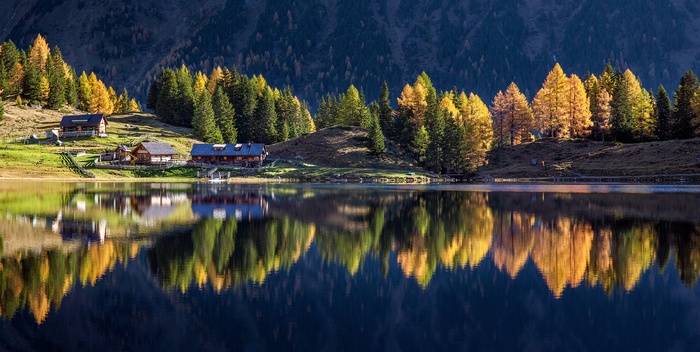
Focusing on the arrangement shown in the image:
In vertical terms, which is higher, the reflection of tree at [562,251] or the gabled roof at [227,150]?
the gabled roof at [227,150]

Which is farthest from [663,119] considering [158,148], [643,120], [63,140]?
[63,140]

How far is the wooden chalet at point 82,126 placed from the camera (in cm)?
13288

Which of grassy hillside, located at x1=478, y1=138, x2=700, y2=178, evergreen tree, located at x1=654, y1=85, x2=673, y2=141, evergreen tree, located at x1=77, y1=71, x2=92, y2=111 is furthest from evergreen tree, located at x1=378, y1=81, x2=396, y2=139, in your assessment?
evergreen tree, located at x1=77, y1=71, x2=92, y2=111

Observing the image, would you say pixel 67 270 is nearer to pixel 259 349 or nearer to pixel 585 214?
pixel 259 349

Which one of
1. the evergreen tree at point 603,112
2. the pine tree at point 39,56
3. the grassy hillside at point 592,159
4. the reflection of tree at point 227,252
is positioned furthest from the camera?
the pine tree at point 39,56

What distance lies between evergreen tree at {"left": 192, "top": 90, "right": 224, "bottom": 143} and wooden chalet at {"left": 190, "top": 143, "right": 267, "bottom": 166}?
1117 cm

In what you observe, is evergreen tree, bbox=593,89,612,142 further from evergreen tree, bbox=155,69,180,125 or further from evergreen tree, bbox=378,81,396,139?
evergreen tree, bbox=155,69,180,125

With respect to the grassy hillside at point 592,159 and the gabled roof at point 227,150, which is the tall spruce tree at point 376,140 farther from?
the gabled roof at point 227,150

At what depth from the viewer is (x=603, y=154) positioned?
353ft

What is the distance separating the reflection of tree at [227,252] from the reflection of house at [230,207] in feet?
19.1

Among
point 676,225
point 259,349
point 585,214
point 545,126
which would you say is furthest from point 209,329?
point 545,126

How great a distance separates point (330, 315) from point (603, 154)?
96556 mm

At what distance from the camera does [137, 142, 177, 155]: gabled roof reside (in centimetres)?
12044

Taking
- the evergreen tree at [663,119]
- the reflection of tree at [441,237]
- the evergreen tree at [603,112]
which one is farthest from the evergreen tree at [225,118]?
the reflection of tree at [441,237]
